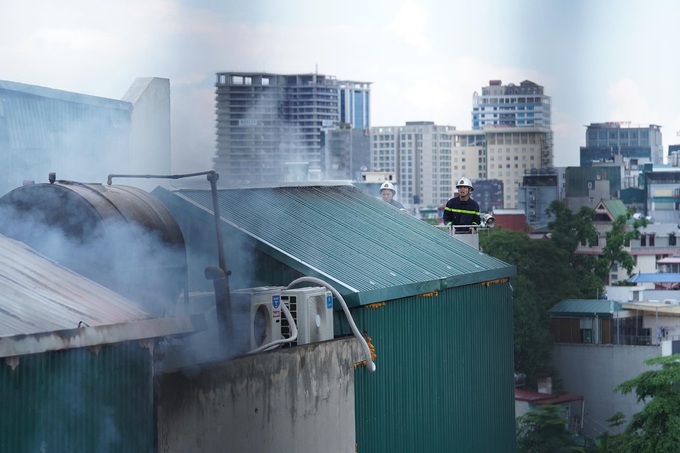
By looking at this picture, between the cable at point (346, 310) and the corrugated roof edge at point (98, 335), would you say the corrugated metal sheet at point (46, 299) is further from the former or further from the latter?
the cable at point (346, 310)

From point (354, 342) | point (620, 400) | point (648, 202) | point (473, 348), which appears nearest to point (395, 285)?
point (354, 342)

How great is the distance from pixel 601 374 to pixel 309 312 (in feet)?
95.0

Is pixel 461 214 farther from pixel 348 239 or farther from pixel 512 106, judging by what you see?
pixel 348 239

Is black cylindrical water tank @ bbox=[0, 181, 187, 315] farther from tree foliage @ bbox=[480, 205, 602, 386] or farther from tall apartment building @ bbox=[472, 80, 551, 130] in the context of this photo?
tree foliage @ bbox=[480, 205, 602, 386]

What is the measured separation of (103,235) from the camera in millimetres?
9484

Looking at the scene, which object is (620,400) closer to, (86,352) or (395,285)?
(395,285)

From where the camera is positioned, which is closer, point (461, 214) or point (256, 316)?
point (256, 316)

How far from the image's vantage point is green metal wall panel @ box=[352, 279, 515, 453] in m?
11.9

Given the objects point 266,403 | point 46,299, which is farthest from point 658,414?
point 46,299

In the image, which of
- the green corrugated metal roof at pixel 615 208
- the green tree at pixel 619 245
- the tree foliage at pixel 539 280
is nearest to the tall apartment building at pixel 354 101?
the tree foliage at pixel 539 280

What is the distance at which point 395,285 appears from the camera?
39.7 feet

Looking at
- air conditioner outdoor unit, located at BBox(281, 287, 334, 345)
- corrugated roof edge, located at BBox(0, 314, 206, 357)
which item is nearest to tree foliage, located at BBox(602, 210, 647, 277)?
air conditioner outdoor unit, located at BBox(281, 287, 334, 345)

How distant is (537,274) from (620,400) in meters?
5.38

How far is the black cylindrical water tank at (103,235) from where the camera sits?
950 centimetres
